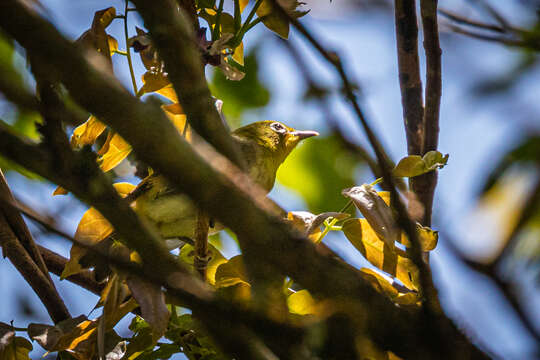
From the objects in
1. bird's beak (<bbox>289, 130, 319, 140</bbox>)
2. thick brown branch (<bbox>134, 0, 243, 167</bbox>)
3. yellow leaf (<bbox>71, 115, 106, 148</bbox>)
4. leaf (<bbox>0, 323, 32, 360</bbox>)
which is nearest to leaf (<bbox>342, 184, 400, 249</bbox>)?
thick brown branch (<bbox>134, 0, 243, 167</bbox>)

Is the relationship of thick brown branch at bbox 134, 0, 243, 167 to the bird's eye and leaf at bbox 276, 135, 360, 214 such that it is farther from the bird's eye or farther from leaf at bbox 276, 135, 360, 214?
the bird's eye

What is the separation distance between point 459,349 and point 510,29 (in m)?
0.56

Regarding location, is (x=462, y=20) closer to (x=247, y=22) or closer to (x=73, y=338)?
(x=247, y=22)

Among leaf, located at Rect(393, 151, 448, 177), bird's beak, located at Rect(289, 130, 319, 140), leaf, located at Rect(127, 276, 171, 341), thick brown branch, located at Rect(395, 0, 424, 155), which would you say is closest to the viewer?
leaf, located at Rect(127, 276, 171, 341)

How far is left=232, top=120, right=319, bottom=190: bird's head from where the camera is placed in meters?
2.09

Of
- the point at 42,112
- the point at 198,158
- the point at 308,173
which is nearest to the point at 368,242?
the point at 308,173

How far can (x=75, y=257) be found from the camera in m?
1.31

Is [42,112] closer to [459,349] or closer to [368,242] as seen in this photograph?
[459,349]

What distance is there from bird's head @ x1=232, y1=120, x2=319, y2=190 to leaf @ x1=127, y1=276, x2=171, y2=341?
3.10ft

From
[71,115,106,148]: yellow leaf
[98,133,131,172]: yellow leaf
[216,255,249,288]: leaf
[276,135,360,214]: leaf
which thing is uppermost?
[71,115,106,148]: yellow leaf

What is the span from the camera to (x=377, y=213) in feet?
3.83

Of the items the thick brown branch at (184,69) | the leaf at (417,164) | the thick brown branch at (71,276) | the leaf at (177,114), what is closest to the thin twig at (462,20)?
the leaf at (417,164)


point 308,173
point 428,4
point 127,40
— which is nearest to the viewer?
point 127,40

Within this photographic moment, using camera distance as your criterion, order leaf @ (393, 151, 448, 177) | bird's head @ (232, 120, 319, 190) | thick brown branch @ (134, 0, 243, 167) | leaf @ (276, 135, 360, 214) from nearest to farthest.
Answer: thick brown branch @ (134, 0, 243, 167)
leaf @ (393, 151, 448, 177)
leaf @ (276, 135, 360, 214)
bird's head @ (232, 120, 319, 190)
